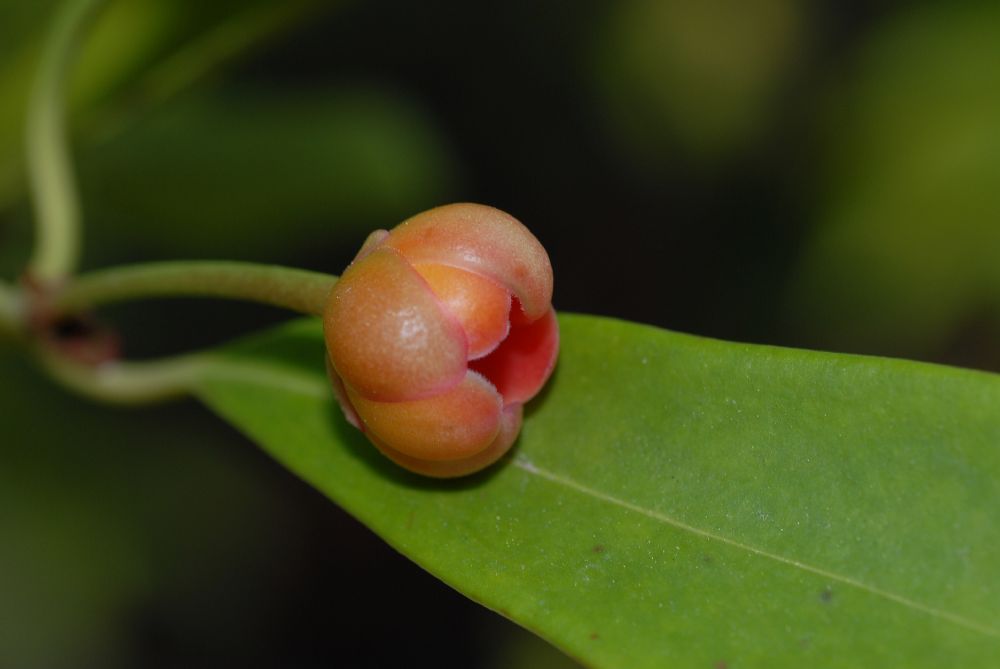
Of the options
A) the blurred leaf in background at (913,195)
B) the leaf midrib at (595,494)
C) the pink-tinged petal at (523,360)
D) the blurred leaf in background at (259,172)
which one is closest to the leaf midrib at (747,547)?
the leaf midrib at (595,494)

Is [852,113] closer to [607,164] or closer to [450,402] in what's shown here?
[607,164]

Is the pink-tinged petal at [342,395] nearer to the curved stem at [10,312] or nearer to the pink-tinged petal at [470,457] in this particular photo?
the pink-tinged petal at [470,457]

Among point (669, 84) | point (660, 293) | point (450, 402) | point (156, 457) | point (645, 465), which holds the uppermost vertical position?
point (450, 402)

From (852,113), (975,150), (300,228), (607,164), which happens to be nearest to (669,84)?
(607,164)

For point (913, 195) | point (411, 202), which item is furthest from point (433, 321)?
point (913, 195)

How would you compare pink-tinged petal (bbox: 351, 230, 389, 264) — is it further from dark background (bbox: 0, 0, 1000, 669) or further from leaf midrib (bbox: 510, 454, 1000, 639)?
dark background (bbox: 0, 0, 1000, 669)

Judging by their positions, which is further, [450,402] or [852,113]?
[852,113]
